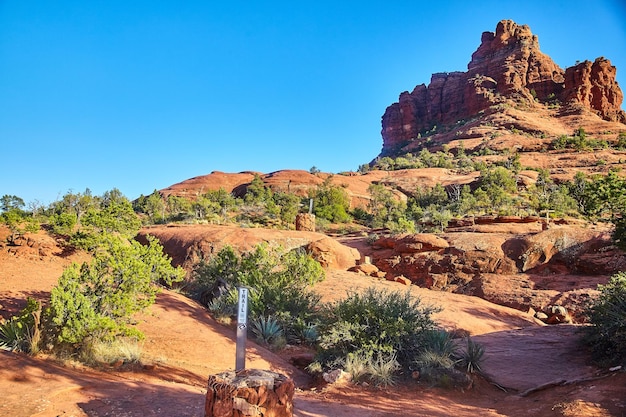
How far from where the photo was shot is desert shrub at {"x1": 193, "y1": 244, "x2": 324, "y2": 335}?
31.2 feet

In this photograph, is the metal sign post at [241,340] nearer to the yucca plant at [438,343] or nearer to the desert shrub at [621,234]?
the yucca plant at [438,343]

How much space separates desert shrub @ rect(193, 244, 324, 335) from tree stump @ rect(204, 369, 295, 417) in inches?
223

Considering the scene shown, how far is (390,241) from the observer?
20734mm

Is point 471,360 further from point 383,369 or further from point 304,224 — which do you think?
point 304,224

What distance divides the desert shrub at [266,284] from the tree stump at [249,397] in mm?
5673

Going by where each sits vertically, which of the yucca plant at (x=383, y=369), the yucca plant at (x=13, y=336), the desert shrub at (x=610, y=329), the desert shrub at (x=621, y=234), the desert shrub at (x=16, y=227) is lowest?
the yucca plant at (x=383, y=369)

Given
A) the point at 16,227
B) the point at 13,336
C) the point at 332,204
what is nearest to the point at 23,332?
the point at 13,336

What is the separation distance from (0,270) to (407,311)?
968 centimetres

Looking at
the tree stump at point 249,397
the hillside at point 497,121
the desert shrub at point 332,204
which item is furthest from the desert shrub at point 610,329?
the hillside at point 497,121

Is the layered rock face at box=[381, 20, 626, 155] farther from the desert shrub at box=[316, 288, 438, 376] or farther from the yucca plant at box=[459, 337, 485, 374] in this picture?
the desert shrub at box=[316, 288, 438, 376]

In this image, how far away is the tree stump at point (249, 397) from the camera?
3.51 metres

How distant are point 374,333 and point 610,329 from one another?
15.6 ft

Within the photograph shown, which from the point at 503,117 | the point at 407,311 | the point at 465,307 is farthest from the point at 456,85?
the point at 407,311

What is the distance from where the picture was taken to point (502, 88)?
76.6 metres
